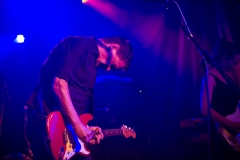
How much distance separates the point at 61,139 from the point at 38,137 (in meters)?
0.21

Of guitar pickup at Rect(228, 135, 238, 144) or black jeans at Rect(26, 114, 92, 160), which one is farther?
guitar pickup at Rect(228, 135, 238, 144)

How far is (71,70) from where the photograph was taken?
225cm

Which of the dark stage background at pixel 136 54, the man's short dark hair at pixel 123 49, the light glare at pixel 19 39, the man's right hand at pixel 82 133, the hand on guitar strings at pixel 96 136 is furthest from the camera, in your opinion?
the light glare at pixel 19 39

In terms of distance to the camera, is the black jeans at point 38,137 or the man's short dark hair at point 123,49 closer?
the black jeans at point 38,137

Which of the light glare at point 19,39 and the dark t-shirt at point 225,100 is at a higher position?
the light glare at point 19,39

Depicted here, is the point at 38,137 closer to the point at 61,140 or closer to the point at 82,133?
the point at 61,140

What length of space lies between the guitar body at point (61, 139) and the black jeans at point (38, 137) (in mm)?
57

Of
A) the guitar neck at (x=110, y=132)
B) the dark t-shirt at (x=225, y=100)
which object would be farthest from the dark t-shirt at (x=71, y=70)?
the dark t-shirt at (x=225, y=100)

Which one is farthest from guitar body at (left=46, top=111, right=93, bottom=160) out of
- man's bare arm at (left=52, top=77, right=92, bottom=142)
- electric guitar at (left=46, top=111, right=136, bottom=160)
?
man's bare arm at (left=52, top=77, right=92, bottom=142)

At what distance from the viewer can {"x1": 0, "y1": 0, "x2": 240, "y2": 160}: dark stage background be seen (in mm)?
5852

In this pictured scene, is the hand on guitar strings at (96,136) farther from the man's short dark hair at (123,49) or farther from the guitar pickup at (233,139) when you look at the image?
the guitar pickup at (233,139)

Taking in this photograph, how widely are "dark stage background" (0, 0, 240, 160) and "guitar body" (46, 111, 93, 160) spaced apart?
3192 millimetres

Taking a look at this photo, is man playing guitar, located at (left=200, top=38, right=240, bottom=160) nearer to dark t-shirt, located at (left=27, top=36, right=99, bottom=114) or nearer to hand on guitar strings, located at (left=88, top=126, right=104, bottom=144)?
hand on guitar strings, located at (left=88, top=126, right=104, bottom=144)

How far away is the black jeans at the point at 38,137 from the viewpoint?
2049 mm
